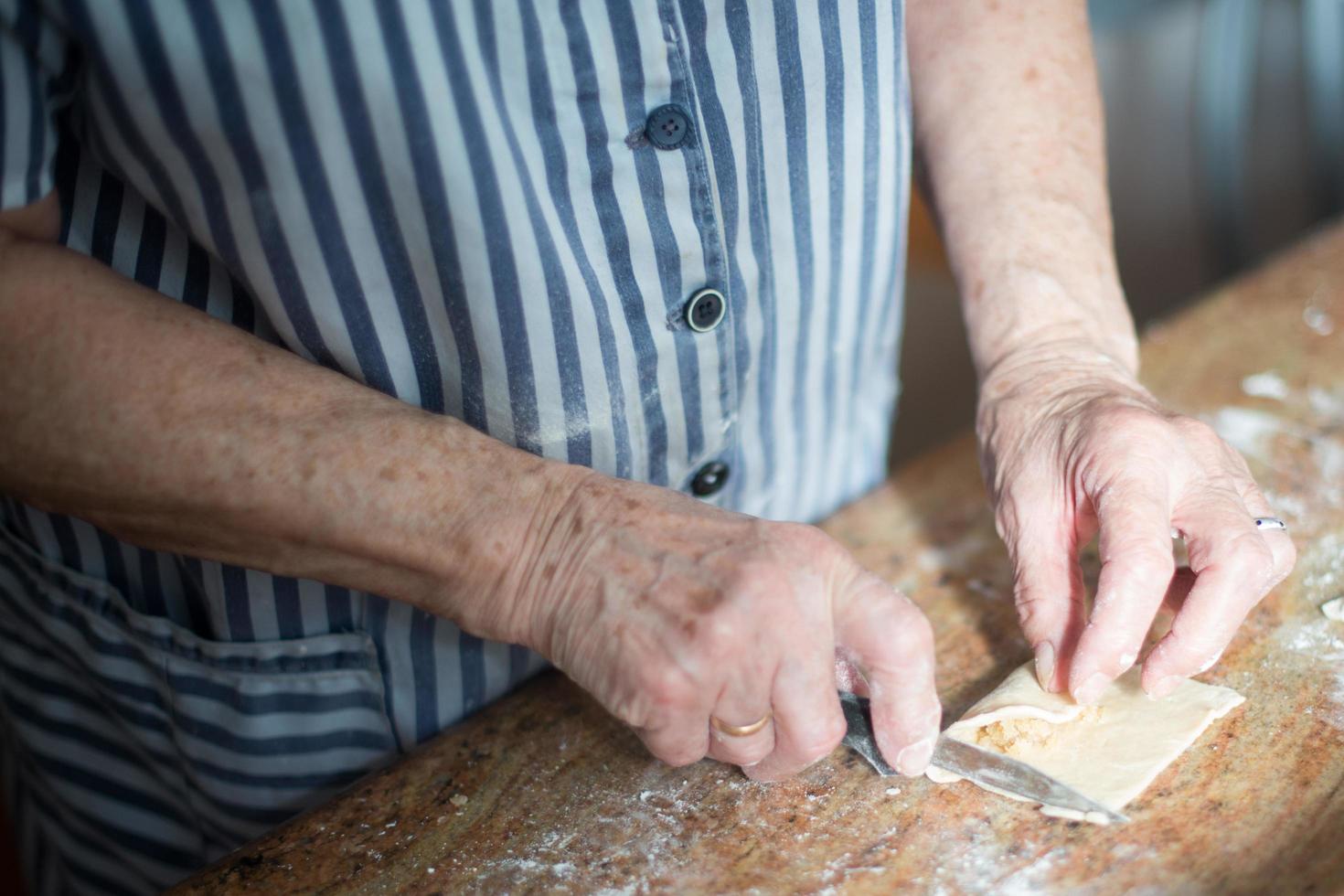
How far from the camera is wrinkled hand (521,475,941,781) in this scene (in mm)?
824

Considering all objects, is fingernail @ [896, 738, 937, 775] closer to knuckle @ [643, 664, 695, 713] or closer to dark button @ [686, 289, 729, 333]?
knuckle @ [643, 664, 695, 713]

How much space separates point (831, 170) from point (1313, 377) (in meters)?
0.87

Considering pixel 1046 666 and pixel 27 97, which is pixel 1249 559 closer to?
pixel 1046 666

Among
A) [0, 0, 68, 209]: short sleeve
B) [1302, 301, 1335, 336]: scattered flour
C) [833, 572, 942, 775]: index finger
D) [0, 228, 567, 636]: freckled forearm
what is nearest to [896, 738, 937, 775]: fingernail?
[833, 572, 942, 775]: index finger

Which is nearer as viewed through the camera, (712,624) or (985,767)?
(712,624)

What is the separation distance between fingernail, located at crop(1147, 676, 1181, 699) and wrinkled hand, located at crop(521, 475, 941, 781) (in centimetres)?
25

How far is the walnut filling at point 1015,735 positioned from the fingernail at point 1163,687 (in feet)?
0.32

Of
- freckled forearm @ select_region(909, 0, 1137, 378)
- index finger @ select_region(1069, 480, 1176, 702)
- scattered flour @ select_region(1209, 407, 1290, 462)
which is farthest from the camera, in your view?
scattered flour @ select_region(1209, 407, 1290, 462)

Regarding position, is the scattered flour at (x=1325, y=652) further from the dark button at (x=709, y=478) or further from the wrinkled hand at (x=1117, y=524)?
the dark button at (x=709, y=478)

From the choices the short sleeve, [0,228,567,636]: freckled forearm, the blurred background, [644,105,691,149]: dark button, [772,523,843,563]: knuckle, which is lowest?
the blurred background

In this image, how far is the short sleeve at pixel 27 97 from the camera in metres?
0.76

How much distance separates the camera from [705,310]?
1044mm

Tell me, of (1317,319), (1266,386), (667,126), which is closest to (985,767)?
(667,126)

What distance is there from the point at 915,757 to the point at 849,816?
82 mm
